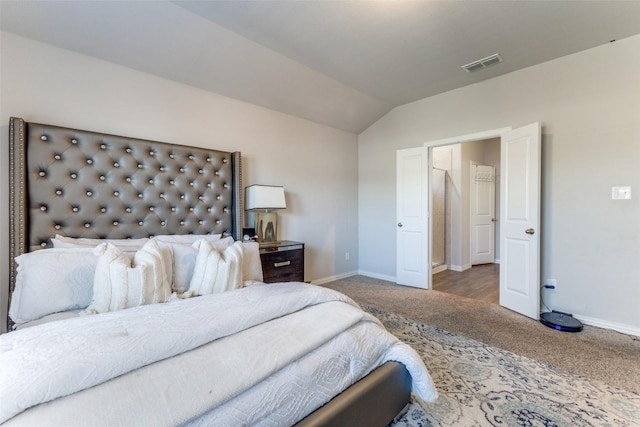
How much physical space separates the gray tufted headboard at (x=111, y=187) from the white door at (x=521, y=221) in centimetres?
298

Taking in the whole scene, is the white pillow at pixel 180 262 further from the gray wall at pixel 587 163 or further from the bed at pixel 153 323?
the gray wall at pixel 587 163

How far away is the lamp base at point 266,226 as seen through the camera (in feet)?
10.7

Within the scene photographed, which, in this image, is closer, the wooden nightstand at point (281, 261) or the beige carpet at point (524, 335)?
the beige carpet at point (524, 335)

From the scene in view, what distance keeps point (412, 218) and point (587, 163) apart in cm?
191

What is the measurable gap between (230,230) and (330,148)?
6.78 feet

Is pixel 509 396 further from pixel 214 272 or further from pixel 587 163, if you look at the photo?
pixel 587 163

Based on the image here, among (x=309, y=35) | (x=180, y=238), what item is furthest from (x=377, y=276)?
(x=309, y=35)

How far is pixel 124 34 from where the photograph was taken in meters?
2.24

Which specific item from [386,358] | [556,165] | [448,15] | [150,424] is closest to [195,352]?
[150,424]

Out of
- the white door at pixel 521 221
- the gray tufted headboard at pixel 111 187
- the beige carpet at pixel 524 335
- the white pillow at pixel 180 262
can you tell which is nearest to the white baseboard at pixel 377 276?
the beige carpet at pixel 524 335

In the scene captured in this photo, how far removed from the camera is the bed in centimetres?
84

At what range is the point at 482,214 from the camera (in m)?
5.67

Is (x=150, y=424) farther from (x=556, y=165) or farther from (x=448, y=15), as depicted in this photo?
(x=556, y=165)

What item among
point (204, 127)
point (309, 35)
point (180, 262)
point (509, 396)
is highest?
point (309, 35)
